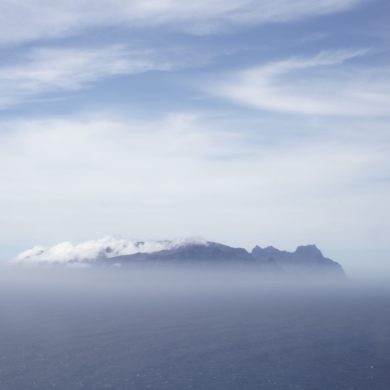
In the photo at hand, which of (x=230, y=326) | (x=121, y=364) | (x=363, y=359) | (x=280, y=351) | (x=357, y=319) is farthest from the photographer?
(x=357, y=319)

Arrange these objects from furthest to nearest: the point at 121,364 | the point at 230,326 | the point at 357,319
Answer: the point at 357,319 < the point at 230,326 < the point at 121,364

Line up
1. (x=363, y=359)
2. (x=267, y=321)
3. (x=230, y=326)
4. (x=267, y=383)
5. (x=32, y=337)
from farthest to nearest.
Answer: (x=267, y=321)
(x=230, y=326)
(x=32, y=337)
(x=363, y=359)
(x=267, y=383)

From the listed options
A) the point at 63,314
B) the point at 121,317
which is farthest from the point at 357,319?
the point at 63,314

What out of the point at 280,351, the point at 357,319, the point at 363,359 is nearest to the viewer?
the point at 363,359

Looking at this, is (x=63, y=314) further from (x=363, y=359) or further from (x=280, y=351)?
(x=363, y=359)

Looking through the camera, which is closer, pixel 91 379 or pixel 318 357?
pixel 91 379

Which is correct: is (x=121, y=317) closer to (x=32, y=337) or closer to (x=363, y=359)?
(x=32, y=337)

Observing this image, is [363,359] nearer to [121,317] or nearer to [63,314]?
[121,317]

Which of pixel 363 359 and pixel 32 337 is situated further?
pixel 32 337

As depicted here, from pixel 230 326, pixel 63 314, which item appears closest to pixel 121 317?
pixel 63 314
